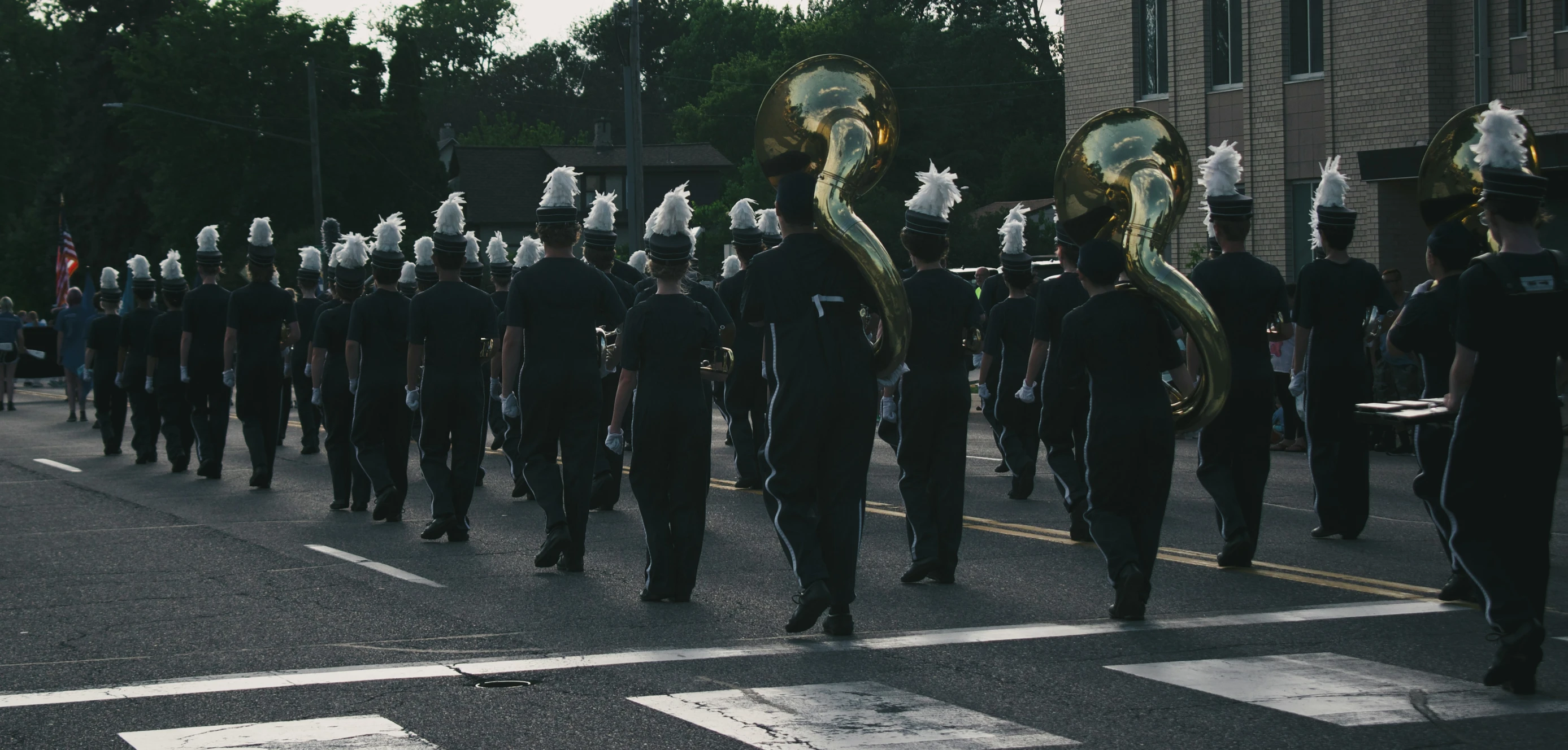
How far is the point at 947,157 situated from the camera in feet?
248

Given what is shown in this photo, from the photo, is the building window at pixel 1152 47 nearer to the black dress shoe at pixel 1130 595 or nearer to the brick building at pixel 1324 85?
the brick building at pixel 1324 85

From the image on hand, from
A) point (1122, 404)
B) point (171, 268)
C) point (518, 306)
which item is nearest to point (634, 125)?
point (171, 268)

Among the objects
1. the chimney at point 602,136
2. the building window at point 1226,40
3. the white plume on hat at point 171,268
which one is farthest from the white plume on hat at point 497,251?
the chimney at point 602,136

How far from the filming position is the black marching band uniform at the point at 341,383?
1312cm

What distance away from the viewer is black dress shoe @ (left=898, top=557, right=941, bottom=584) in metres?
9.12

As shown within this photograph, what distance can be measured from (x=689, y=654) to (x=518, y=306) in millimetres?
3201

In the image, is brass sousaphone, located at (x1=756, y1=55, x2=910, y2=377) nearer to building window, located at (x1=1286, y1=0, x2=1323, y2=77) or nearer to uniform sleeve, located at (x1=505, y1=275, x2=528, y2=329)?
uniform sleeve, located at (x1=505, y1=275, x2=528, y2=329)

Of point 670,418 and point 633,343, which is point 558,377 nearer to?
point 633,343

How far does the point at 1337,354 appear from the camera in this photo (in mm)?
10422

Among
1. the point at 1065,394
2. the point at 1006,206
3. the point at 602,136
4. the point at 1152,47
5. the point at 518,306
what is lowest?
the point at 1065,394

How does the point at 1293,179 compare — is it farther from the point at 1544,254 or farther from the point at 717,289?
the point at 1544,254

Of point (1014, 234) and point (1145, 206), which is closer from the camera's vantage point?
point (1145, 206)

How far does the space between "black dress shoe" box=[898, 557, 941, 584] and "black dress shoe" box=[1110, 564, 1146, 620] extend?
1360 millimetres

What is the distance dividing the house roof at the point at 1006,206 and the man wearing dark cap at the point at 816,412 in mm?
47742
